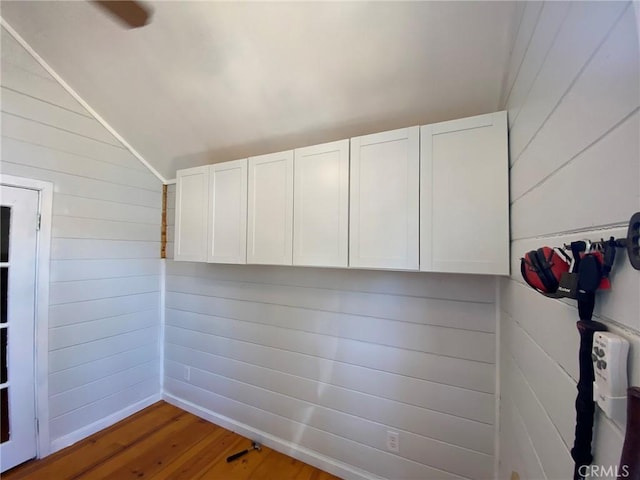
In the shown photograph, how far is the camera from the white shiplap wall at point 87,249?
2.01 meters

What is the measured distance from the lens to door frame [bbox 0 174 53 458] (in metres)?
2.06

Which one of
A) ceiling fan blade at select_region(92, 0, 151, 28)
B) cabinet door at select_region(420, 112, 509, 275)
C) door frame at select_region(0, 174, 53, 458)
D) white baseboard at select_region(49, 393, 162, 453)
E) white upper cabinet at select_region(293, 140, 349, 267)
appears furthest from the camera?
white baseboard at select_region(49, 393, 162, 453)

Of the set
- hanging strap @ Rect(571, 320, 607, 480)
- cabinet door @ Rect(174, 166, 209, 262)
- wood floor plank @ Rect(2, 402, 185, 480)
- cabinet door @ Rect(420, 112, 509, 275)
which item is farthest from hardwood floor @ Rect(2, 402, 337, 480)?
hanging strap @ Rect(571, 320, 607, 480)

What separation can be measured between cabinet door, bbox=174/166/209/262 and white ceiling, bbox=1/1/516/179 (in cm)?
38

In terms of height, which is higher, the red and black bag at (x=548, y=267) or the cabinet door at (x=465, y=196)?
the cabinet door at (x=465, y=196)

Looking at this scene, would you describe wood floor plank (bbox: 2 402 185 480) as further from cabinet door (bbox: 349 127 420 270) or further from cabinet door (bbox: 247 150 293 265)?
cabinet door (bbox: 349 127 420 270)

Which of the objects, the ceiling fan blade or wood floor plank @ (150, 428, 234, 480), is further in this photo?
wood floor plank @ (150, 428, 234, 480)

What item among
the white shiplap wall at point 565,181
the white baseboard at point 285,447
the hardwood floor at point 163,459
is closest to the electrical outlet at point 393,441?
the white baseboard at point 285,447

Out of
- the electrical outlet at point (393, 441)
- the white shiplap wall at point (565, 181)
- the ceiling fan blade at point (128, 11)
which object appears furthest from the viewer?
the electrical outlet at point (393, 441)

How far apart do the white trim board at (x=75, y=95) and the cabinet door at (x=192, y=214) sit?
2.44 feet

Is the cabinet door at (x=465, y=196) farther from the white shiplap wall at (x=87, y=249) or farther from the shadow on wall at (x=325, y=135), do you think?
the white shiplap wall at (x=87, y=249)

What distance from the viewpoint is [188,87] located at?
75.3 inches

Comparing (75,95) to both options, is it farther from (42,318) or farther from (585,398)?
(585,398)

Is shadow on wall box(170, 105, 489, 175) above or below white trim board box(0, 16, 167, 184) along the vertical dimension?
below
